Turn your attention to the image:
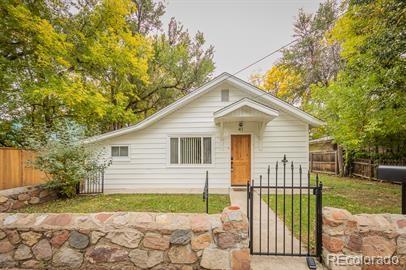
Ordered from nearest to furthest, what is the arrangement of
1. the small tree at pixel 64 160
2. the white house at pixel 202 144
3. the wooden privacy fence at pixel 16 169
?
1. the wooden privacy fence at pixel 16 169
2. the small tree at pixel 64 160
3. the white house at pixel 202 144

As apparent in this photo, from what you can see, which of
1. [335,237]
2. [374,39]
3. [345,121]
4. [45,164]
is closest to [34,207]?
[45,164]

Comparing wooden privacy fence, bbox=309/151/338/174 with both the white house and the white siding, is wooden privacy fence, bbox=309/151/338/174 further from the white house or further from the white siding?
the white siding

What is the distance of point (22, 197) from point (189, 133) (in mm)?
5753

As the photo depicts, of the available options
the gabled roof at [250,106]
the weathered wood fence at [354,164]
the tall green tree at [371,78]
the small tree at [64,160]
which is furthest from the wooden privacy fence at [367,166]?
the small tree at [64,160]

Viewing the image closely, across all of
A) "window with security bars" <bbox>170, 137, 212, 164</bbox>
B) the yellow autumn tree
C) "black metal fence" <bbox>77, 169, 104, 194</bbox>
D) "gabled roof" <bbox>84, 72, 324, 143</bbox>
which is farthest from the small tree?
the yellow autumn tree

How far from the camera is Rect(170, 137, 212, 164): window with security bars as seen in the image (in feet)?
28.7

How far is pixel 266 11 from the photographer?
1117cm

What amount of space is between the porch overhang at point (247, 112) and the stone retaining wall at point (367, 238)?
5161 mm

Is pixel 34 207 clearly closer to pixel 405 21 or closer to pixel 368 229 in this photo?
pixel 368 229

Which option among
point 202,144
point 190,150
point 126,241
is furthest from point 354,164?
point 126,241

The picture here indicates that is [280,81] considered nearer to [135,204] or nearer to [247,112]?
[247,112]

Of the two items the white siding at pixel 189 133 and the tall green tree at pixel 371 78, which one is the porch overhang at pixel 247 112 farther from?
the tall green tree at pixel 371 78

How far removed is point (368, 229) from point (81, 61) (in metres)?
11.3

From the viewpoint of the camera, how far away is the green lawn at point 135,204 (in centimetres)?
552
